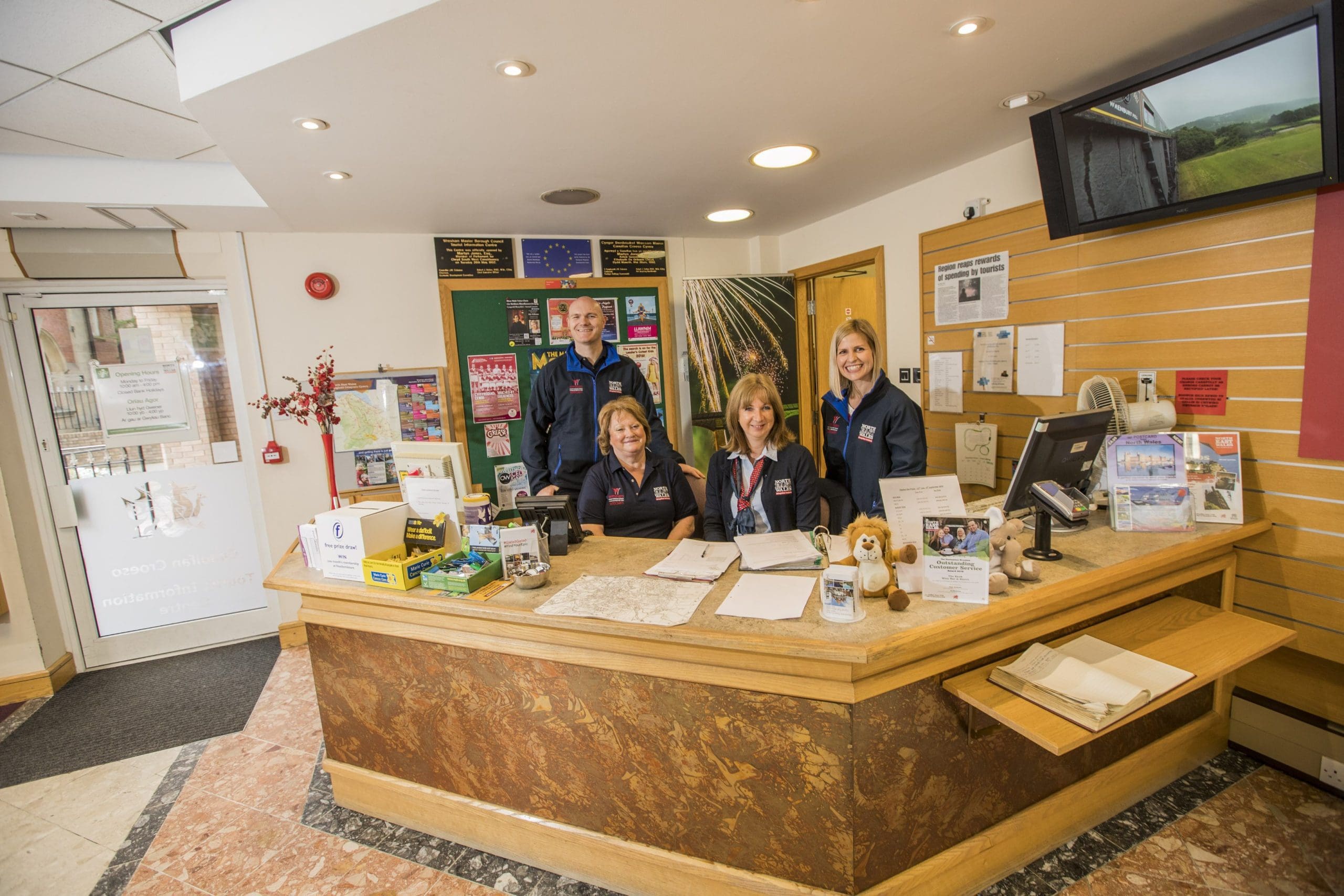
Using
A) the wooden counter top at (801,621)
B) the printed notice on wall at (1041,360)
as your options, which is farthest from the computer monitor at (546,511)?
the printed notice on wall at (1041,360)

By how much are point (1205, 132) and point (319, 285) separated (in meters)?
4.14

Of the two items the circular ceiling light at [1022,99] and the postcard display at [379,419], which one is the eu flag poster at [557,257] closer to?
the postcard display at [379,419]

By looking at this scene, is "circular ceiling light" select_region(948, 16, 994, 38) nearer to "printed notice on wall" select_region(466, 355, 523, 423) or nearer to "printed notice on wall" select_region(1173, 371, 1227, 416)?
"printed notice on wall" select_region(1173, 371, 1227, 416)

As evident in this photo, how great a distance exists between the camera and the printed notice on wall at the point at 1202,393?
2199mm

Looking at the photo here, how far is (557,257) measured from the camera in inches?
163

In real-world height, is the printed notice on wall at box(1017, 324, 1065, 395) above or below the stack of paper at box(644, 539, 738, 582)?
above

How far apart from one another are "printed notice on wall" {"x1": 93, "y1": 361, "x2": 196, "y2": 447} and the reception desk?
2.14 m

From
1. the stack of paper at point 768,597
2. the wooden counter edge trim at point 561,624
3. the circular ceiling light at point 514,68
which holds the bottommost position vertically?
the wooden counter edge trim at point 561,624

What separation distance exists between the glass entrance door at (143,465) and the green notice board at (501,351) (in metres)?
→ 1.29

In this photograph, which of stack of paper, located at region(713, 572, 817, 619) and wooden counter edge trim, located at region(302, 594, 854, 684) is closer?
wooden counter edge trim, located at region(302, 594, 854, 684)

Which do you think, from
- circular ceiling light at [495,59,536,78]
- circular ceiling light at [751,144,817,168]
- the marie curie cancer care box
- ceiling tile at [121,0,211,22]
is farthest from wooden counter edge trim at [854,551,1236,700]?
ceiling tile at [121,0,211,22]

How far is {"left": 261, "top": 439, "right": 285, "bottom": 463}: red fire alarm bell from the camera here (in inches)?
142

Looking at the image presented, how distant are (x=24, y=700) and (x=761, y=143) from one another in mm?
4798

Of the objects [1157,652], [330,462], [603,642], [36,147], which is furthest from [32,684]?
[1157,652]
